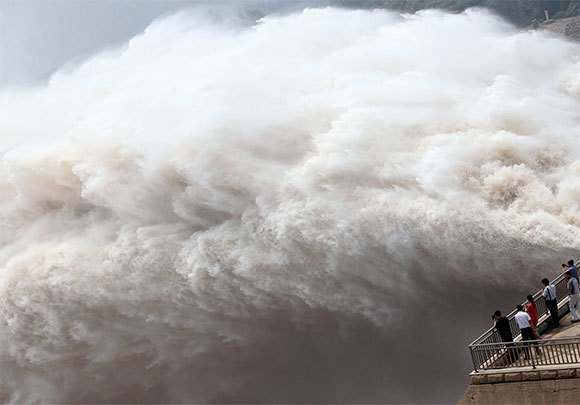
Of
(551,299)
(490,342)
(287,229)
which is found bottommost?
(490,342)

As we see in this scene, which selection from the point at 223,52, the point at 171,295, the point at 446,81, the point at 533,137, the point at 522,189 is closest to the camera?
the point at 522,189

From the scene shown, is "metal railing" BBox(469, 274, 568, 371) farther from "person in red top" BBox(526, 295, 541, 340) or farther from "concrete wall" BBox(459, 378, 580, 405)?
"person in red top" BBox(526, 295, 541, 340)

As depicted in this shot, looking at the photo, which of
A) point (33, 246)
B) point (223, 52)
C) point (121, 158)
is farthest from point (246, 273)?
point (223, 52)

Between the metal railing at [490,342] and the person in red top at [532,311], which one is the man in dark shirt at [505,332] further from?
the person in red top at [532,311]

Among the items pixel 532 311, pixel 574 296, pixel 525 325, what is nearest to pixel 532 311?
pixel 532 311

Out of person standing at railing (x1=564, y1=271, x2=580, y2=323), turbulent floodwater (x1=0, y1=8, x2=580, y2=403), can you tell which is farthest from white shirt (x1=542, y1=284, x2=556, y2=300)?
turbulent floodwater (x1=0, y1=8, x2=580, y2=403)

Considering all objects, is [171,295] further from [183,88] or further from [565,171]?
[565,171]

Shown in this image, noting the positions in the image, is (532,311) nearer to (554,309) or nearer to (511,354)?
(554,309)
